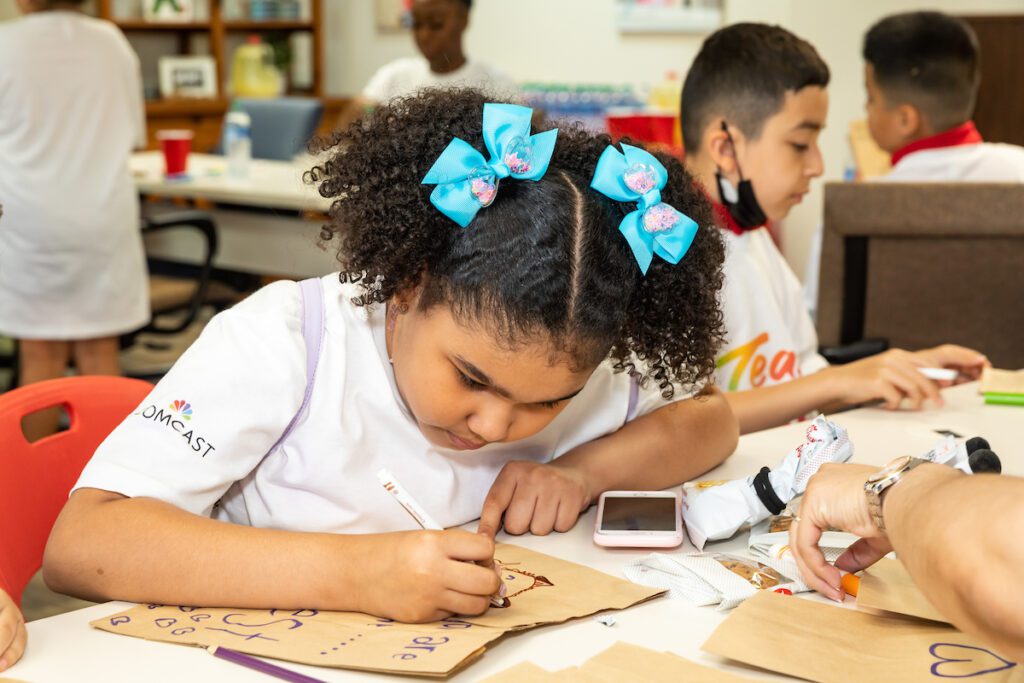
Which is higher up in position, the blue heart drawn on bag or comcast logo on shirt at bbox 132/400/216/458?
comcast logo on shirt at bbox 132/400/216/458

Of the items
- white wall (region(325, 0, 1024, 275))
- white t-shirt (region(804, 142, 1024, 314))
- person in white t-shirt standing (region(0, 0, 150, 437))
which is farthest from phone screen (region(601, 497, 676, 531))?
white wall (region(325, 0, 1024, 275))

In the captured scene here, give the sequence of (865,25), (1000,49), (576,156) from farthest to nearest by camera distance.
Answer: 1. (865,25)
2. (1000,49)
3. (576,156)

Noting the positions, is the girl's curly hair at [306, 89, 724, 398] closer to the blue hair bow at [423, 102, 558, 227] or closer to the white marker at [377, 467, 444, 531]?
the blue hair bow at [423, 102, 558, 227]

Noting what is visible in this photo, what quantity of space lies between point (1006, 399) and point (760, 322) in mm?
402

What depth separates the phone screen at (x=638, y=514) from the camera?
1132 millimetres

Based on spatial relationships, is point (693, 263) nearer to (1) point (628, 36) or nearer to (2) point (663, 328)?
(2) point (663, 328)

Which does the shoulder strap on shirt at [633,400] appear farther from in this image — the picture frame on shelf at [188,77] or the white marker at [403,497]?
the picture frame on shelf at [188,77]

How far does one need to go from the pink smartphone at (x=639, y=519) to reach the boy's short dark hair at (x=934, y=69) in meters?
2.20

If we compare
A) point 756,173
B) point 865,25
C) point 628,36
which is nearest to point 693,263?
point 756,173

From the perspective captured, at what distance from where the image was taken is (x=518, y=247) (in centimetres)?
101

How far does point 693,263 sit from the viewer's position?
1168mm

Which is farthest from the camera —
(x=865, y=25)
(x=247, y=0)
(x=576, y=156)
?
(x=247, y=0)

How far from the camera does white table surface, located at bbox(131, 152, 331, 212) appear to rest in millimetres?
3609

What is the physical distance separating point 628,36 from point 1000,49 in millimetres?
2074
